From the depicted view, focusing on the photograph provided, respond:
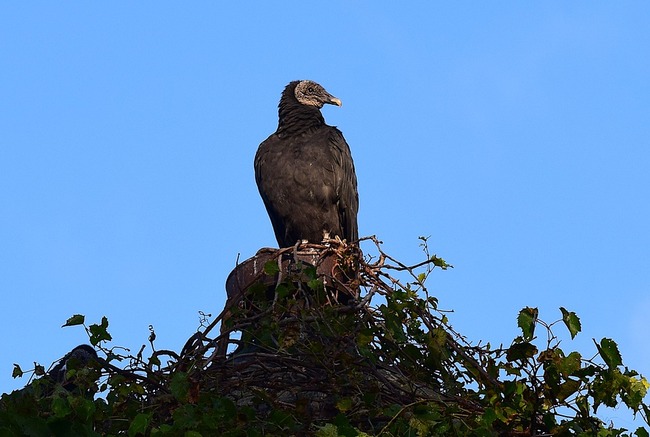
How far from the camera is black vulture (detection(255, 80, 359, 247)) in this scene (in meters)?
9.50

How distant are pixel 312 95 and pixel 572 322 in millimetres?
6520

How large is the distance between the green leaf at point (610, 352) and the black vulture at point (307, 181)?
517cm

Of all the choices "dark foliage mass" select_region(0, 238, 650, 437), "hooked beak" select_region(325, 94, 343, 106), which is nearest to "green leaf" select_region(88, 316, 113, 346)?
"dark foliage mass" select_region(0, 238, 650, 437)

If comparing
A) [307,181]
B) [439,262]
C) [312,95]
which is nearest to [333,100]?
[312,95]

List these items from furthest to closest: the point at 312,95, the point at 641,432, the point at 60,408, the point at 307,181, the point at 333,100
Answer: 1. the point at 333,100
2. the point at 312,95
3. the point at 307,181
4. the point at 641,432
5. the point at 60,408

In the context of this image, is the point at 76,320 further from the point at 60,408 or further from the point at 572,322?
the point at 572,322

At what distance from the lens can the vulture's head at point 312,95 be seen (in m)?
10.6

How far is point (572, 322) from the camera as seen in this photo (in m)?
4.55

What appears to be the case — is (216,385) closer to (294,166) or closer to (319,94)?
(294,166)

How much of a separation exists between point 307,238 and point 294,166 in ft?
2.29

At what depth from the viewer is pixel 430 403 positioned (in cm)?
448

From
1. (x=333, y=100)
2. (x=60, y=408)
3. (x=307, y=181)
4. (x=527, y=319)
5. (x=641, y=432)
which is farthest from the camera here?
(x=333, y=100)

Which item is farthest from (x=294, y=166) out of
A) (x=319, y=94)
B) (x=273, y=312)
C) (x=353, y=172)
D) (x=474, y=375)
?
(x=474, y=375)

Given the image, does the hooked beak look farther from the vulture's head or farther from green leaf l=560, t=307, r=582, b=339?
green leaf l=560, t=307, r=582, b=339
